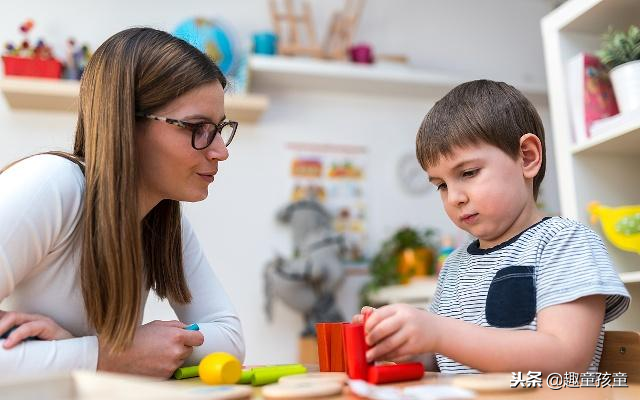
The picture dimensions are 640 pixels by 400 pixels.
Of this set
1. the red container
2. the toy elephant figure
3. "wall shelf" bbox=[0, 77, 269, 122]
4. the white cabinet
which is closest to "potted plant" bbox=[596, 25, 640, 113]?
the white cabinet

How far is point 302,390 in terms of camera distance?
0.55m

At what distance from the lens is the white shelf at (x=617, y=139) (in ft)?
4.66

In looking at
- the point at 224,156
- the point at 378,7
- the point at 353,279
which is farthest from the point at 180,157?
the point at 378,7

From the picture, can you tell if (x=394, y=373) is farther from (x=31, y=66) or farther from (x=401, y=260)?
(x=31, y=66)

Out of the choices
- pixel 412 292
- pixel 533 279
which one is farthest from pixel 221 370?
pixel 412 292

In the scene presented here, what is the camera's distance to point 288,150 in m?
3.12

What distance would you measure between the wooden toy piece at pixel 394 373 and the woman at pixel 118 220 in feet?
1.03

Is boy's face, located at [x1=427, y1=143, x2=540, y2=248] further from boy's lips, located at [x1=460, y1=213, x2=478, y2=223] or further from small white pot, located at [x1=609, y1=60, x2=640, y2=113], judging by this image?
small white pot, located at [x1=609, y1=60, x2=640, y2=113]

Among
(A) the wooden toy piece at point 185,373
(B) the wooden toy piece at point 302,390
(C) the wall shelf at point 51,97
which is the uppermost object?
(C) the wall shelf at point 51,97

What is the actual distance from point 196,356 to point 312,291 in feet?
6.51

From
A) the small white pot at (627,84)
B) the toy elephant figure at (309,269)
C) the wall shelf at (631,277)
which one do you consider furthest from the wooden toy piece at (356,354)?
the toy elephant figure at (309,269)

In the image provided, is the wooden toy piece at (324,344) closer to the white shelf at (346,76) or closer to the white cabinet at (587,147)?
the white cabinet at (587,147)

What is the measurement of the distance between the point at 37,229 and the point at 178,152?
10.5 inches

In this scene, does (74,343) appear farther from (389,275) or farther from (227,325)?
(389,275)
